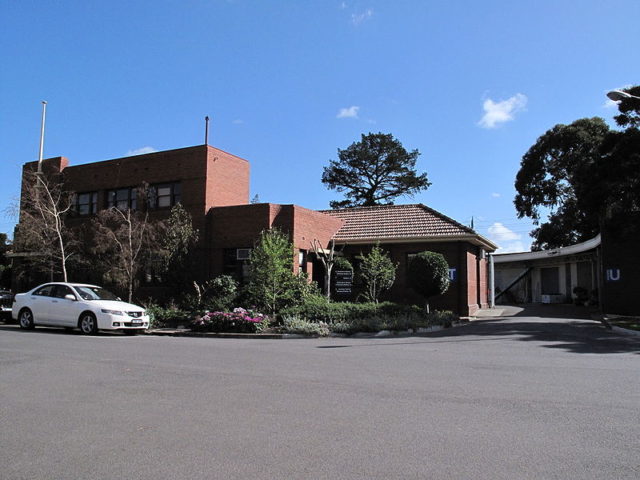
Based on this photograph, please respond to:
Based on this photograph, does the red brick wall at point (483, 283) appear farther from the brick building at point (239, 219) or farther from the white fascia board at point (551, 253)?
the white fascia board at point (551, 253)

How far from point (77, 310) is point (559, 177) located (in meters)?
35.1

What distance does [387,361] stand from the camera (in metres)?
10.7

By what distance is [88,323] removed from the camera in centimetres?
1650

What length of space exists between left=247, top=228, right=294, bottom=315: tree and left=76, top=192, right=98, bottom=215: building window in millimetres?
11745

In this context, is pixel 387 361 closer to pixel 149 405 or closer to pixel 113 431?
pixel 149 405

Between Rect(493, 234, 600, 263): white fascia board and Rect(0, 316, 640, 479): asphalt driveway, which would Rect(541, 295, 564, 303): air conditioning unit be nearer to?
Rect(493, 234, 600, 263): white fascia board

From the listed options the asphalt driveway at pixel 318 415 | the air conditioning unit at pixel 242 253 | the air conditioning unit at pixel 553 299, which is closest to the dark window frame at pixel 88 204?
the air conditioning unit at pixel 242 253

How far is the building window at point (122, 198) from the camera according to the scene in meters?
26.5

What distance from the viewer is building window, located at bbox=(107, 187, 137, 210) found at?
26.5 metres

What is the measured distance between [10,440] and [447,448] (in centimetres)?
430

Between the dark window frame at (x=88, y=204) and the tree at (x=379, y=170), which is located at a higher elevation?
the tree at (x=379, y=170)

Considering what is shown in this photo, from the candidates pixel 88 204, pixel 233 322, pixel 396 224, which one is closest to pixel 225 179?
pixel 88 204

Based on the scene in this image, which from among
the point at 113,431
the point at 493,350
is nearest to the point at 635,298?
the point at 493,350

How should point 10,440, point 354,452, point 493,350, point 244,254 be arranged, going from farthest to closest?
1. point 244,254
2. point 493,350
3. point 10,440
4. point 354,452
